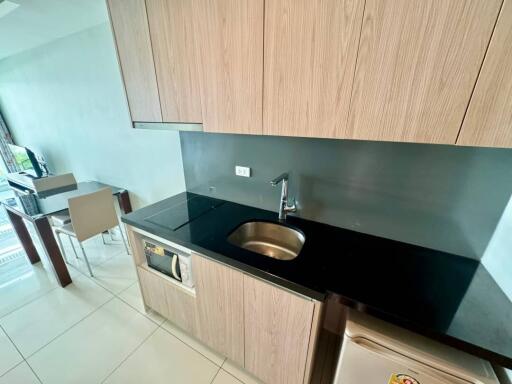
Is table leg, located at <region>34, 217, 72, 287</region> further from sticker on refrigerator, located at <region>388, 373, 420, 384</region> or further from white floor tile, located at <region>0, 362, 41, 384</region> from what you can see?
sticker on refrigerator, located at <region>388, 373, 420, 384</region>

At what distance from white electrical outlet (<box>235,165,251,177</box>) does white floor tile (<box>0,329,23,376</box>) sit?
202cm

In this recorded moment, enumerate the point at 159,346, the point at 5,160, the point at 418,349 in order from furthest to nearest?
1. the point at 5,160
2. the point at 159,346
3. the point at 418,349

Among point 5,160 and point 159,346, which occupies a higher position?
point 5,160

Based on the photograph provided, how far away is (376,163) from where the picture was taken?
1.10 m

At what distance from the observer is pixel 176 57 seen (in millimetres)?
1099

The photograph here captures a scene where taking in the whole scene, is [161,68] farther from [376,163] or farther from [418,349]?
[418,349]

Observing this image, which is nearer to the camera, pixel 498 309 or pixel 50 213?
pixel 498 309

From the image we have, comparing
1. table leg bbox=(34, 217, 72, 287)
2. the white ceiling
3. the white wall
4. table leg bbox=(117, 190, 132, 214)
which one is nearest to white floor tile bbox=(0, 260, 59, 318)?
table leg bbox=(34, 217, 72, 287)

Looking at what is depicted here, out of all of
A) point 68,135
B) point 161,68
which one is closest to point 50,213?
point 68,135

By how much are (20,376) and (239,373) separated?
143cm

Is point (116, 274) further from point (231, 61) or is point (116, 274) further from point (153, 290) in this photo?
point (231, 61)

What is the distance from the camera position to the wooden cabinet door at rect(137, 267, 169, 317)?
4.80 feet

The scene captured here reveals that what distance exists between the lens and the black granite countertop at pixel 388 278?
694 millimetres

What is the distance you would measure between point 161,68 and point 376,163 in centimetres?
131
